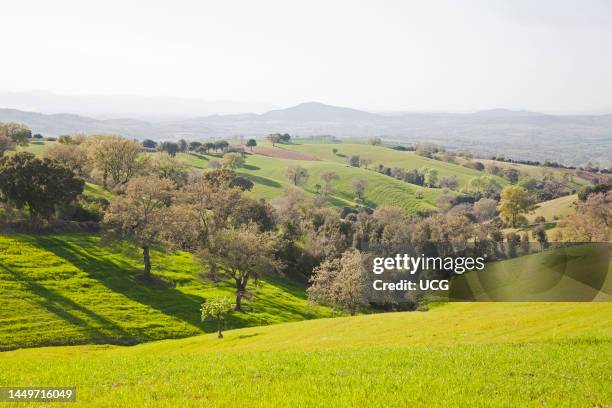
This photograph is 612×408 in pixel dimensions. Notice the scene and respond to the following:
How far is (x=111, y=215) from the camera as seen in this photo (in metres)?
76.5

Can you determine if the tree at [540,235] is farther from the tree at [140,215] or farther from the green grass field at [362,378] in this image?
the green grass field at [362,378]

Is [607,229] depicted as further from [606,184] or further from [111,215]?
[111,215]

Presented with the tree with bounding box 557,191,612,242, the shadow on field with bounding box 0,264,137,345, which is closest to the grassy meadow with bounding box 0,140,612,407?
the shadow on field with bounding box 0,264,137,345

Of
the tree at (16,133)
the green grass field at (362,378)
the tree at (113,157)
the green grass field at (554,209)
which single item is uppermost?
the tree at (16,133)

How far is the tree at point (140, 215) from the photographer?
7700 centimetres

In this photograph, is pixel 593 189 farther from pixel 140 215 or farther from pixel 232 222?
pixel 140 215

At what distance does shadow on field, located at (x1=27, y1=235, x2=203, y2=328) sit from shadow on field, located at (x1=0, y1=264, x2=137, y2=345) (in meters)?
8.30

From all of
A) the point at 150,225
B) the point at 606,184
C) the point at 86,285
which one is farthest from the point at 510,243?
the point at 86,285

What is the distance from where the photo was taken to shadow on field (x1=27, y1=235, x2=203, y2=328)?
234ft

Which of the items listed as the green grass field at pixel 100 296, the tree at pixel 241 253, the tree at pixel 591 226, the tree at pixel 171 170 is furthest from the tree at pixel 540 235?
the tree at pixel 171 170

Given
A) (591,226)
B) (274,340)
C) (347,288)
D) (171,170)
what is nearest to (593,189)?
(591,226)

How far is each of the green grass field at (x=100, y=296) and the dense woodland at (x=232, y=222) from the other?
3.48 meters

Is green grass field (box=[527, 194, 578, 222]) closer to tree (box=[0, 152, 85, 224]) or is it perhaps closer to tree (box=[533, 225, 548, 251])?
tree (box=[533, 225, 548, 251])

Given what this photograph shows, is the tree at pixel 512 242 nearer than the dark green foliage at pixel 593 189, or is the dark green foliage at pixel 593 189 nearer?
the tree at pixel 512 242
